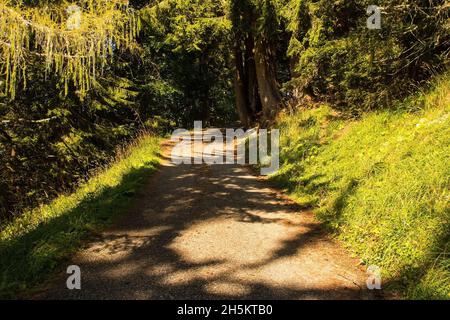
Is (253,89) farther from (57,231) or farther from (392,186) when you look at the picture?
(57,231)

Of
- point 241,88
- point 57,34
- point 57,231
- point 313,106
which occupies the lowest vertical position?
point 57,231

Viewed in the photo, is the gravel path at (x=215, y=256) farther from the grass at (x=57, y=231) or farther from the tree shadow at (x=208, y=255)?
the grass at (x=57, y=231)

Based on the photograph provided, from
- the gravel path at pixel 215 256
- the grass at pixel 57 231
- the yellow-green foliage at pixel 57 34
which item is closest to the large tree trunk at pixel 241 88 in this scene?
the grass at pixel 57 231

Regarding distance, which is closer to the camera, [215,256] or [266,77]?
[215,256]

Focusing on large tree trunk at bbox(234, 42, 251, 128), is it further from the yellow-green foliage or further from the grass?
the yellow-green foliage

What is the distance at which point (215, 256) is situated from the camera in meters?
5.26

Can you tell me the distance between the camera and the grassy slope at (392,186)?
4.45 metres

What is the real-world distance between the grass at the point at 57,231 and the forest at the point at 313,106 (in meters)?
0.15

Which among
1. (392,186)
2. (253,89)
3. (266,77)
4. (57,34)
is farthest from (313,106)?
(57,34)

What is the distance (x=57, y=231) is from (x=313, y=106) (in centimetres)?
976

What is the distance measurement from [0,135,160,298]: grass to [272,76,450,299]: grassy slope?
12.6ft

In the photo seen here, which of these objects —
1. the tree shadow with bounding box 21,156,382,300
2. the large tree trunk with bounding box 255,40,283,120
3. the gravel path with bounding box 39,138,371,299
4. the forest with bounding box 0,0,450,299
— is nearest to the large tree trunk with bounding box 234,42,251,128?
the forest with bounding box 0,0,450,299
